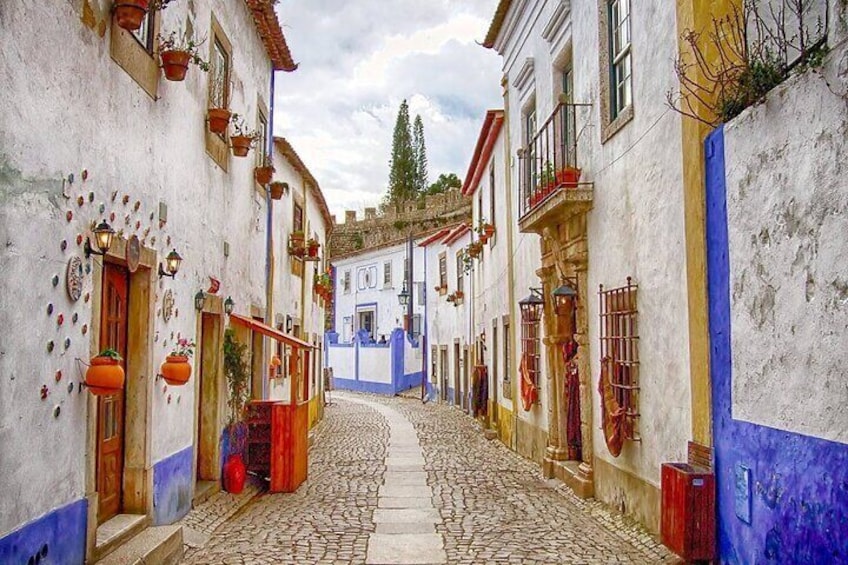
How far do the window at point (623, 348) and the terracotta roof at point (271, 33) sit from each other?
6.18m

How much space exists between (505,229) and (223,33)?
7.61 m

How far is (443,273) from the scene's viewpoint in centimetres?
3077

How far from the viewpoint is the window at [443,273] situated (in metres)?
30.0

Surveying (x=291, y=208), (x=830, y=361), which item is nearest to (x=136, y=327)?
(x=830, y=361)

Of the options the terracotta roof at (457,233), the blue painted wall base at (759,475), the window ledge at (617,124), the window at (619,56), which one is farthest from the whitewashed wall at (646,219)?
the terracotta roof at (457,233)

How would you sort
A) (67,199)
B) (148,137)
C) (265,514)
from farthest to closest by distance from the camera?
1. (265,514)
2. (148,137)
3. (67,199)

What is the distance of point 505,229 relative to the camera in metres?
16.1

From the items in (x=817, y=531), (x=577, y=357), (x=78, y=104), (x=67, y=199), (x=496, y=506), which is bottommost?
(x=496, y=506)

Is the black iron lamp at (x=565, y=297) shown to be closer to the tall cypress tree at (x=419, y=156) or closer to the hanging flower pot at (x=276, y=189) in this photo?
the hanging flower pot at (x=276, y=189)

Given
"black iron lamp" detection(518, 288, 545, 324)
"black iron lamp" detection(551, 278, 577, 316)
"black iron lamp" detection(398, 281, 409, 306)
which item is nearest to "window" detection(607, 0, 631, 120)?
"black iron lamp" detection(551, 278, 577, 316)

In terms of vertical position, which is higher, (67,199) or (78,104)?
(78,104)

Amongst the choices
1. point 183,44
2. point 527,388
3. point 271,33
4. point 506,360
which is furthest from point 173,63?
point 506,360

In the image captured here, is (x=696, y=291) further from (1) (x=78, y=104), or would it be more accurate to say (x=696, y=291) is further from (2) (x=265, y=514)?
(2) (x=265, y=514)

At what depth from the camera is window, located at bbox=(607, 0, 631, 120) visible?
857 cm
